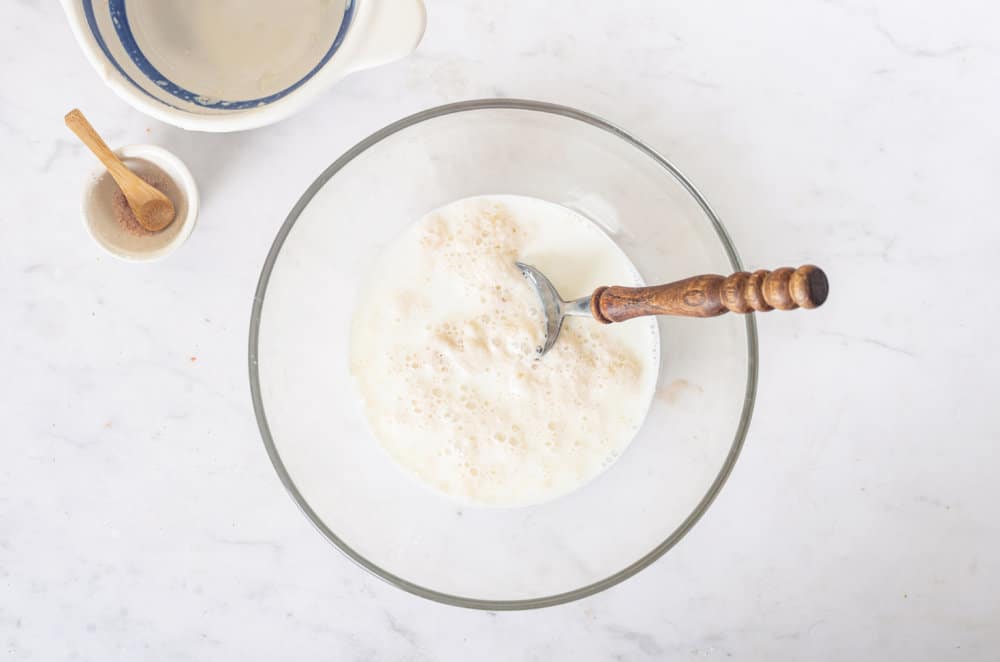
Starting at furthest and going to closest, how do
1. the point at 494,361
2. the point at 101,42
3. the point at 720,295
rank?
the point at 494,361
the point at 101,42
the point at 720,295

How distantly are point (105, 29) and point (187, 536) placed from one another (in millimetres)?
631

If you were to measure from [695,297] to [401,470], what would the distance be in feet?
1.48

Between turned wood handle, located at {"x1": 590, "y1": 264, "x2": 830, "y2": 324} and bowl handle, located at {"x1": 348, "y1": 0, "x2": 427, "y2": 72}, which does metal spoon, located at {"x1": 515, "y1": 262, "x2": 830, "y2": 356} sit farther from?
bowl handle, located at {"x1": 348, "y1": 0, "x2": 427, "y2": 72}

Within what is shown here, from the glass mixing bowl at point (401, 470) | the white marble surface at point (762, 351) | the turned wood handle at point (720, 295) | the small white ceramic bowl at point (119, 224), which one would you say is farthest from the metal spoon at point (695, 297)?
the small white ceramic bowl at point (119, 224)

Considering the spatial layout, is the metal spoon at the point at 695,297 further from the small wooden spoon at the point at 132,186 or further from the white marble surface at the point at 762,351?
the small wooden spoon at the point at 132,186

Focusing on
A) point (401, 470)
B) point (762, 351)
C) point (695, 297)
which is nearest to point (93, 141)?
point (401, 470)

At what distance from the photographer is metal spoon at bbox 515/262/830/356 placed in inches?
23.8

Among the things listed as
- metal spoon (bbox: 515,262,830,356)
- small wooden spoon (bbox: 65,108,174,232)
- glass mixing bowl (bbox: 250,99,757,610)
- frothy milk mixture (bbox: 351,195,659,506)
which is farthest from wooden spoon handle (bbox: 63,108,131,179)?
metal spoon (bbox: 515,262,830,356)

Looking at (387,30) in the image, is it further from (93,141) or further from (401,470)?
(401,470)

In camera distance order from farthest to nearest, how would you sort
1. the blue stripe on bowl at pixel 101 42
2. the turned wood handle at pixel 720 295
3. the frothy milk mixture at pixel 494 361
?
the frothy milk mixture at pixel 494 361 → the blue stripe on bowl at pixel 101 42 → the turned wood handle at pixel 720 295

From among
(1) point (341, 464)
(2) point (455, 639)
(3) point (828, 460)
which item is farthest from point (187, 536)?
(3) point (828, 460)

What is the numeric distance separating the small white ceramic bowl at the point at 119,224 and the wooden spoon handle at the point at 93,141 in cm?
5

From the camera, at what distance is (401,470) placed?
0.99 meters

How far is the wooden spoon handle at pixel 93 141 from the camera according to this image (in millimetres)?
927
